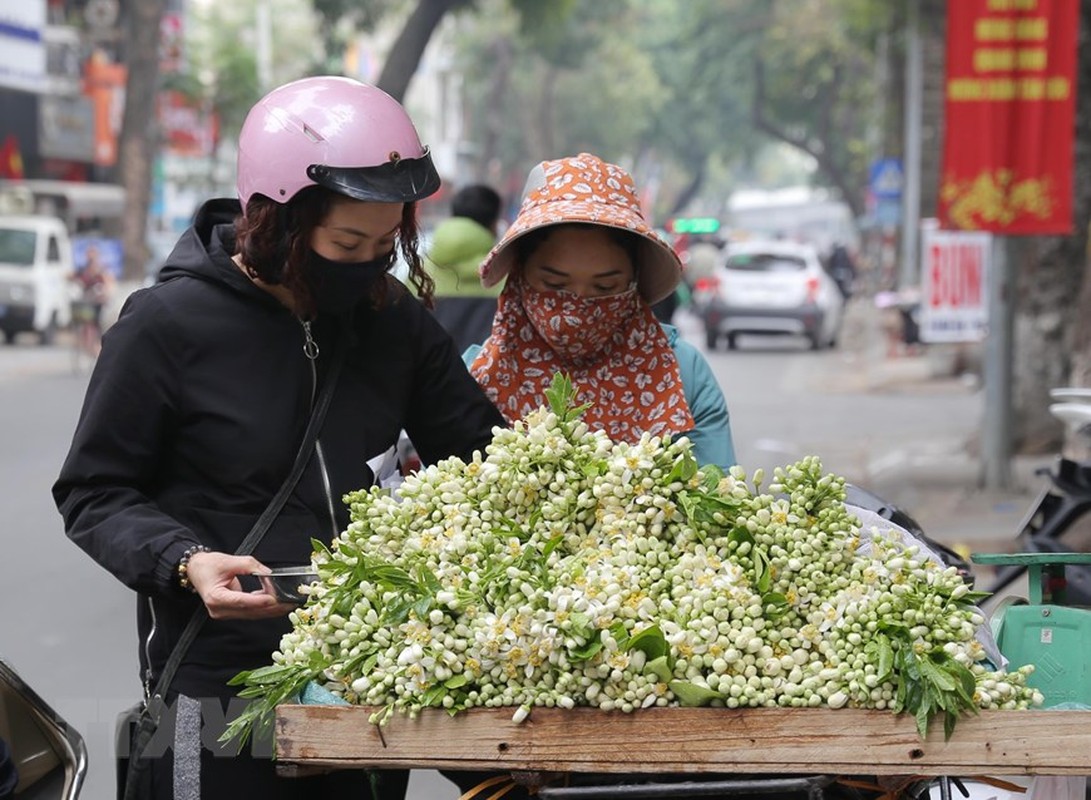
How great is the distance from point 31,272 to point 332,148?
23925mm

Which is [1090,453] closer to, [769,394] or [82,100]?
[769,394]

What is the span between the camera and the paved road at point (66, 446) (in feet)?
23.9

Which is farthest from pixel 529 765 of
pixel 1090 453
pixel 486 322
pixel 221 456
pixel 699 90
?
pixel 699 90

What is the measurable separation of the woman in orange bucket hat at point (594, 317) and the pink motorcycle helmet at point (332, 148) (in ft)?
1.43

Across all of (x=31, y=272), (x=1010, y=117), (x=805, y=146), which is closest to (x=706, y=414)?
(x=1010, y=117)

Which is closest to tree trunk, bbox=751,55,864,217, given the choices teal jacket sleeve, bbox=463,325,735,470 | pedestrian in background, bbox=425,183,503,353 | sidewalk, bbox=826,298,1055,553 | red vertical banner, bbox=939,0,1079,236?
sidewalk, bbox=826,298,1055,553

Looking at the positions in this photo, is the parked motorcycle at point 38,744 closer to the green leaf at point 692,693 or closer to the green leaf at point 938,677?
the green leaf at point 692,693

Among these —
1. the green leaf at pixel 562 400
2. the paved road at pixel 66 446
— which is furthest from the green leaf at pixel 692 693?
the paved road at pixel 66 446

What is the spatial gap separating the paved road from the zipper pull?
3.01 meters

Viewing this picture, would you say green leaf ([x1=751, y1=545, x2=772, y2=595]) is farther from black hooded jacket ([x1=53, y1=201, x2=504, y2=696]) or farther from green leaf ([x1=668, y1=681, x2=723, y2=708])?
black hooded jacket ([x1=53, y1=201, x2=504, y2=696])

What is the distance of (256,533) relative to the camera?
2.88 m

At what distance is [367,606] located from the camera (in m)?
2.56

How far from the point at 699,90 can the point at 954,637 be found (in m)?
65.2

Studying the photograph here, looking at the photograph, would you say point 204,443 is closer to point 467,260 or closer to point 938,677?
point 938,677
